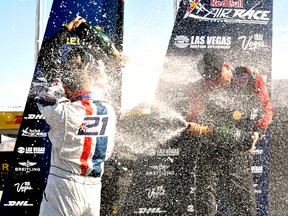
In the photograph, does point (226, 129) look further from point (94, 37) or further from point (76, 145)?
point (76, 145)

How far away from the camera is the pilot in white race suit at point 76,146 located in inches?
136

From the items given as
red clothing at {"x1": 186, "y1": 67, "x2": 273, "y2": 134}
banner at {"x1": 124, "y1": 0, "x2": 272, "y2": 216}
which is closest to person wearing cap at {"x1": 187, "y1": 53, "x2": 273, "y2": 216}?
red clothing at {"x1": 186, "y1": 67, "x2": 273, "y2": 134}

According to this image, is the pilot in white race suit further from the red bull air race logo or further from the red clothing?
the red bull air race logo

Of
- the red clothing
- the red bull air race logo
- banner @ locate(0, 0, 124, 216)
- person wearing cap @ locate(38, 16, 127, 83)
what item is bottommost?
banner @ locate(0, 0, 124, 216)

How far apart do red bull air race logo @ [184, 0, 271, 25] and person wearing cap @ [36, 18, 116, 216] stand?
2.22 m

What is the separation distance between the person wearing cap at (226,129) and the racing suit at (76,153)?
5.11 feet

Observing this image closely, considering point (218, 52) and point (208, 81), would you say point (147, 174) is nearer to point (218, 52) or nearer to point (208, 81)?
point (208, 81)

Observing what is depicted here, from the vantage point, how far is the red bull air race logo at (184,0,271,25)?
17.9 ft

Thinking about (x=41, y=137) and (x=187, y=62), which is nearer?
(x=41, y=137)

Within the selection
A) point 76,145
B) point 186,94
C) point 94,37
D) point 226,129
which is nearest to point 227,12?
point 186,94

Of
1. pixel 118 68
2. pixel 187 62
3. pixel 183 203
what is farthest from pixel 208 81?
pixel 183 203

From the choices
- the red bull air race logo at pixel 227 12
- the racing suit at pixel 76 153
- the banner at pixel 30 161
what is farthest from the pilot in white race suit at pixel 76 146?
the red bull air race logo at pixel 227 12

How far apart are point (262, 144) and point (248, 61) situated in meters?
0.99

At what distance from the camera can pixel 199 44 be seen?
542cm
